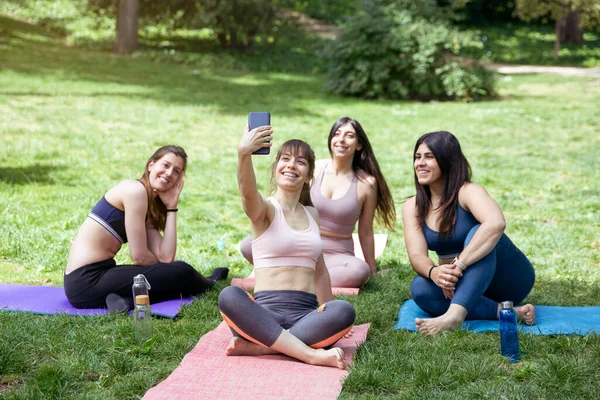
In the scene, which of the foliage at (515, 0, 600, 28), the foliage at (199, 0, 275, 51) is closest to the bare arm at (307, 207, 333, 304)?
the foliage at (199, 0, 275, 51)

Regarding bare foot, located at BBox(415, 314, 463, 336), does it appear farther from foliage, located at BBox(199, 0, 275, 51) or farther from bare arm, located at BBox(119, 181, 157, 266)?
foliage, located at BBox(199, 0, 275, 51)

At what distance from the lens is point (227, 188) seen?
9.13m

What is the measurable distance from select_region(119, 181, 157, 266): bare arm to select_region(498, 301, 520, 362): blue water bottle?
96.0 inches

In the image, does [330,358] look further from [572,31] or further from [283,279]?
[572,31]

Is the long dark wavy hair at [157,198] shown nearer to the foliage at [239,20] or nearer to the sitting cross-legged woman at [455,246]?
the sitting cross-legged woman at [455,246]

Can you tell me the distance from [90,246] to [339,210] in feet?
6.30

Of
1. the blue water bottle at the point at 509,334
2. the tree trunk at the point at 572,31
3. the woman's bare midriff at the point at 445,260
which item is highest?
the tree trunk at the point at 572,31

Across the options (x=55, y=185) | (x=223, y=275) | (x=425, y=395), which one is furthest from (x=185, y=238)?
(x=425, y=395)

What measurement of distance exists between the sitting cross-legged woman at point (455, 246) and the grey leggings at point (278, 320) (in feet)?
2.25

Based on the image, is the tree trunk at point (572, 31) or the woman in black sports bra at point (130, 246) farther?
the tree trunk at point (572, 31)

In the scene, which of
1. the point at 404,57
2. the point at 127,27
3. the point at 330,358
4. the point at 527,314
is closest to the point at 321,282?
the point at 330,358

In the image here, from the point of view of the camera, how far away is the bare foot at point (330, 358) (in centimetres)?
394

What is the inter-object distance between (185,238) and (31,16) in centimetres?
2231

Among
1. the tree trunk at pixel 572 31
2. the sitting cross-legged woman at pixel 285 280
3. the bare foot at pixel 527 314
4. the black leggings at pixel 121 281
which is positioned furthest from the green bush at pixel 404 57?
the tree trunk at pixel 572 31
